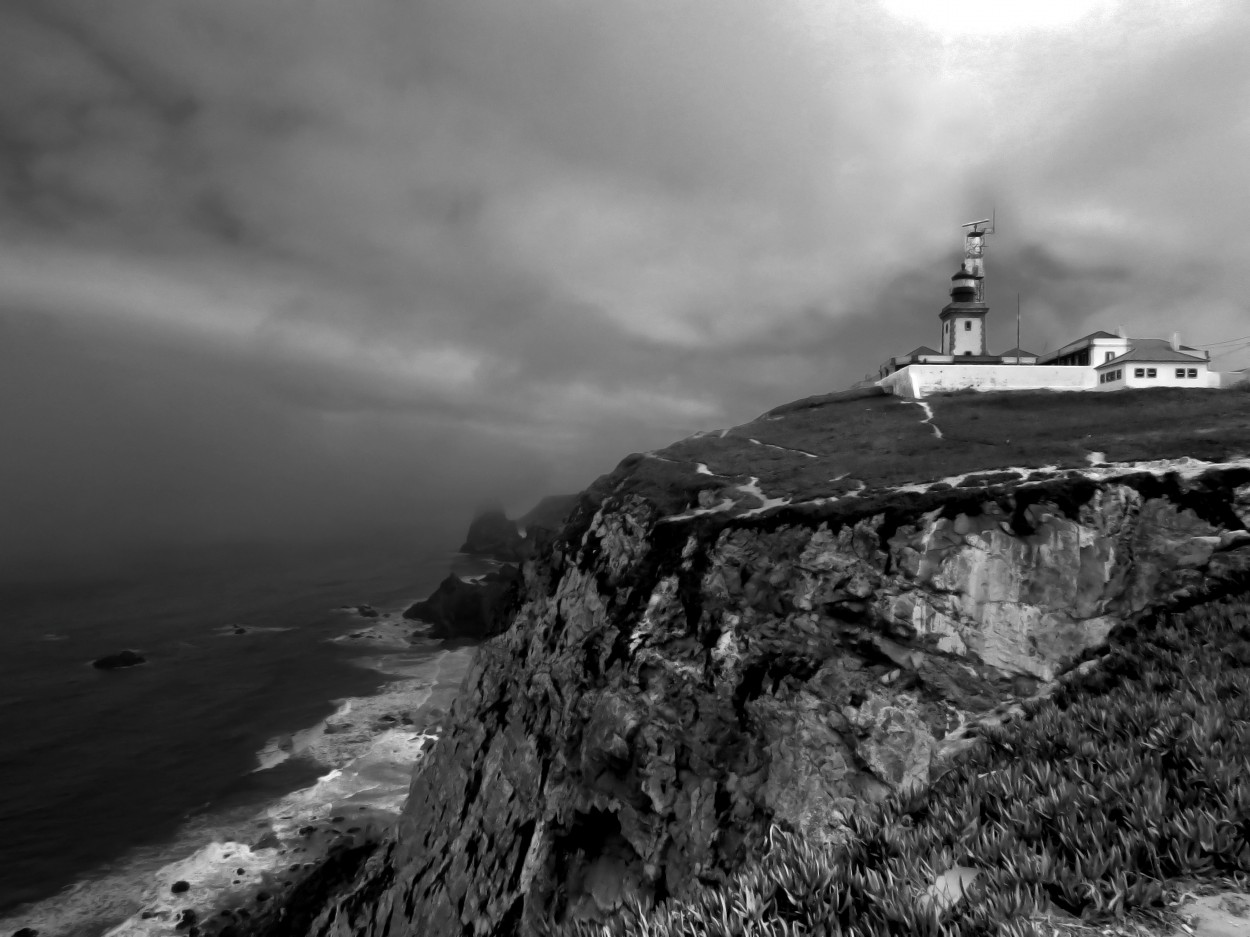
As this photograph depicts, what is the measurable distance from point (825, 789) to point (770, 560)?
9.57 m

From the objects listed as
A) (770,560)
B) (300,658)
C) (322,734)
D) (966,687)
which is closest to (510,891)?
(770,560)

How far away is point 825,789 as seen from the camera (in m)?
21.6

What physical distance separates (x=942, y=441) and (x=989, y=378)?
21.5 metres

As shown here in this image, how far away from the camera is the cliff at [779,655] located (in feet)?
73.6

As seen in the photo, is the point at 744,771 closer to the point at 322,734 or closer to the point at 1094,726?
the point at 1094,726

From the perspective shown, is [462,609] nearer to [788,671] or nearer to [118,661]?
[118,661]

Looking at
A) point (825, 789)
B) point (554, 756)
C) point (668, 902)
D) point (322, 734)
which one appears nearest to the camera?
point (668, 902)

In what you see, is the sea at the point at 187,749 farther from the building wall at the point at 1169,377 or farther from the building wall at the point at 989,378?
the building wall at the point at 1169,377

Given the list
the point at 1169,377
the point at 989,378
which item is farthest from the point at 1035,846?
the point at 1169,377

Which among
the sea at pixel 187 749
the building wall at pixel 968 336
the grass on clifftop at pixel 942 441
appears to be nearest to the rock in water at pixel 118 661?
the sea at pixel 187 749

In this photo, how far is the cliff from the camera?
73.6ft

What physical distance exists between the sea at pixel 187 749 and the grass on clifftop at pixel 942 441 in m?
38.5

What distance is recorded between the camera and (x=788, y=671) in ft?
79.3

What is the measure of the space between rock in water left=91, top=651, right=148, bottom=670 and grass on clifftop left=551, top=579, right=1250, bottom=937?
120151 millimetres
